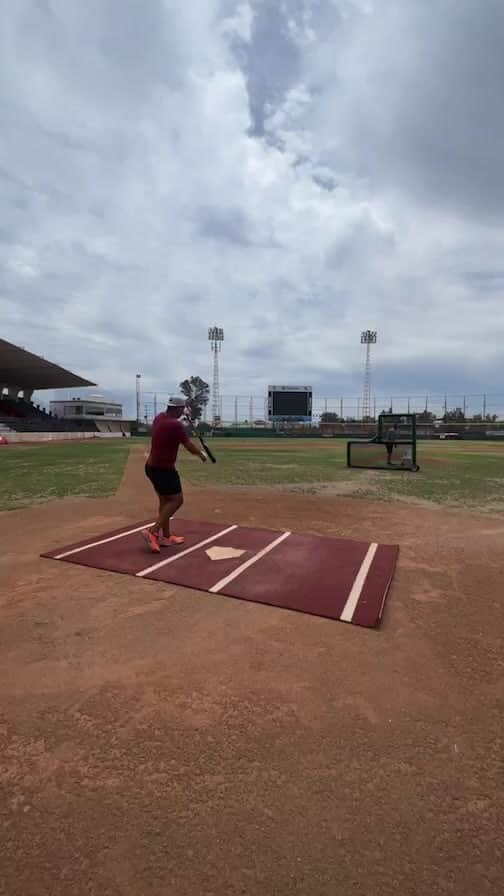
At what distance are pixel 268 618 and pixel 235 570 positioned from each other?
1241 millimetres

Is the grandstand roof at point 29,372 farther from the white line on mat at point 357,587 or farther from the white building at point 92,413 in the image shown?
the white line on mat at point 357,587

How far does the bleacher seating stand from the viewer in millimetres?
51122

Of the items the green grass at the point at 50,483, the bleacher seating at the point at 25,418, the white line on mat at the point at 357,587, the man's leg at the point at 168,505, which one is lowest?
the white line on mat at the point at 357,587

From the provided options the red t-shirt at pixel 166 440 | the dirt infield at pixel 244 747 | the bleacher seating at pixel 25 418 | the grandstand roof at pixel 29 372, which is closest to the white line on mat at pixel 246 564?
the dirt infield at pixel 244 747

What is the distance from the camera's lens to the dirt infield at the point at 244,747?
167 centimetres

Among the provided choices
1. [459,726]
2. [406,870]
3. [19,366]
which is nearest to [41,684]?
[406,870]

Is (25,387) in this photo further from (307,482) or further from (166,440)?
(166,440)

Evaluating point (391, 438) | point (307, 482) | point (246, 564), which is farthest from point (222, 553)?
point (391, 438)

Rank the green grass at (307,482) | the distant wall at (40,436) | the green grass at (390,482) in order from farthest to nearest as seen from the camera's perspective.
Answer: the distant wall at (40,436) → the green grass at (390,482) → the green grass at (307,482)

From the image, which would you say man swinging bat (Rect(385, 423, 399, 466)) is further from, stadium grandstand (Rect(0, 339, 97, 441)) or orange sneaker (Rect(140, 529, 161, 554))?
stadium grandstand (Rect(0, 339, 97, 441))

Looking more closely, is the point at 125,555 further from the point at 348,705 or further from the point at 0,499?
the point at 0,499

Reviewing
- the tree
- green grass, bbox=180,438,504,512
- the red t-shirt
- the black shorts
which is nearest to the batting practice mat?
the black shorts

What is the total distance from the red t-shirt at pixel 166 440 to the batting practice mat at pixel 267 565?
117 centimetres

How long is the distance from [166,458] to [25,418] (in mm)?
59401
